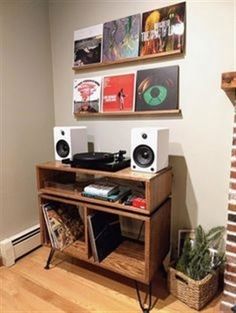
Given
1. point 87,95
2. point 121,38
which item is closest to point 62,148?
point 87,95

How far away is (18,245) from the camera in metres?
2.00

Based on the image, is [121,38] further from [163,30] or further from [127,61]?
[163,30]

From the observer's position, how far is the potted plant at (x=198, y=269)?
147cm

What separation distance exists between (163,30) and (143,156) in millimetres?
837


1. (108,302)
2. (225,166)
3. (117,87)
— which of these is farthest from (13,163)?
(225,166)

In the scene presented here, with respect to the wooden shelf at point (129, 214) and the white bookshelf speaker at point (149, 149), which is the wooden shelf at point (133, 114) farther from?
the wooden shelf at point (129, 214)

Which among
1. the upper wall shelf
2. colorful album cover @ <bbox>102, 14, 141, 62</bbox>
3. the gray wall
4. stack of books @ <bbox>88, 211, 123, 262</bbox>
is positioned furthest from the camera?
colorful album cover @ <bbox>102, 14, 141, 62</bbox>

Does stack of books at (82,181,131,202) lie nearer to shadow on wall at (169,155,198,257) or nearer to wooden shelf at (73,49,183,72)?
shadow on wall at (169,155,198,257)

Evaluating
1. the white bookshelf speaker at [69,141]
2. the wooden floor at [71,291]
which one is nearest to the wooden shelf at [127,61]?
the white bookshelf speaker at [69,141]

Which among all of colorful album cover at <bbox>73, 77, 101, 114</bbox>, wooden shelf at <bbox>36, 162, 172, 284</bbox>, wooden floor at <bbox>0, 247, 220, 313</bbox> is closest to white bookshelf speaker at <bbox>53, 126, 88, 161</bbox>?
wooden shelf at <bbox>36, 162, 172, 284</bbox>

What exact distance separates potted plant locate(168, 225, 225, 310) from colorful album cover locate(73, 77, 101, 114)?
1178 millimetres

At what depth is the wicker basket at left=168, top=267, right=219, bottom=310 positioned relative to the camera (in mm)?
1461

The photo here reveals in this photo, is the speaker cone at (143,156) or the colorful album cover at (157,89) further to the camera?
the colorful album cover at (157,89)

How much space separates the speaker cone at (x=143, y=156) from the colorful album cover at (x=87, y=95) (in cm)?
64
